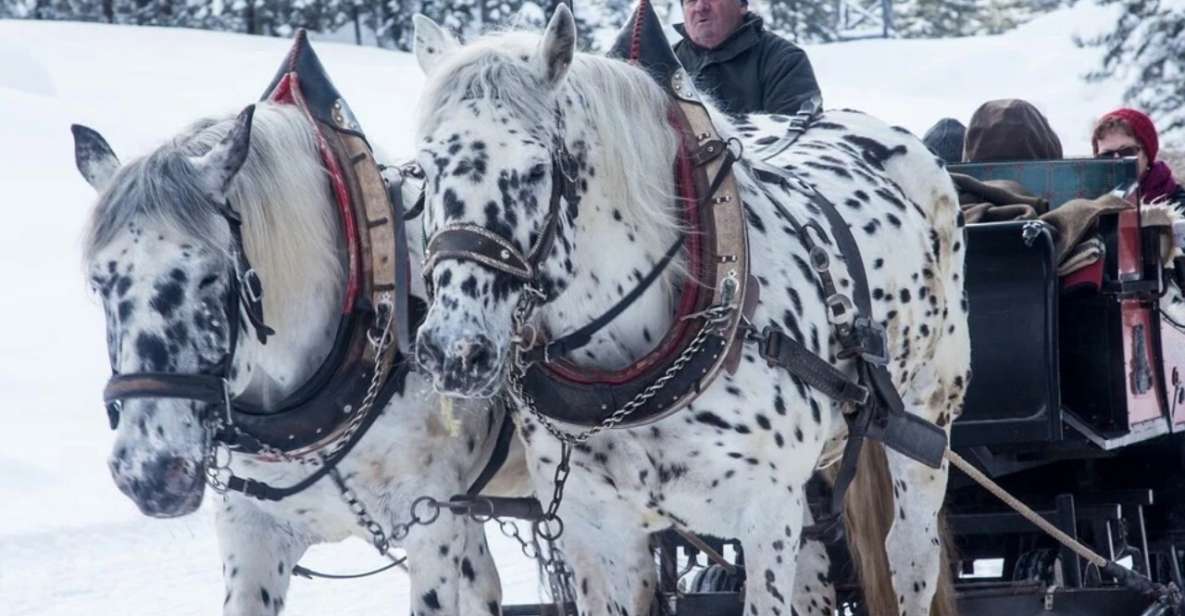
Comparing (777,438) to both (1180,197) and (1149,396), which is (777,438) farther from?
(1180,197)

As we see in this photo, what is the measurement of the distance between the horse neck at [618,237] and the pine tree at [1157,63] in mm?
22821

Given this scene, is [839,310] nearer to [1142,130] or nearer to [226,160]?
[226,160]

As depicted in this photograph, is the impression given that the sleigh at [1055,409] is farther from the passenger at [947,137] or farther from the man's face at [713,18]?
the passenger at [947,137]

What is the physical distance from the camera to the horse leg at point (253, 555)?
387cm

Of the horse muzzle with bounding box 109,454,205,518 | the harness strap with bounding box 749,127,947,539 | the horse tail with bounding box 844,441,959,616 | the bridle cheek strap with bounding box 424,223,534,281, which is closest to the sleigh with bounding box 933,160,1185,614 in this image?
the horse tail with bounding box 844,441,959,616

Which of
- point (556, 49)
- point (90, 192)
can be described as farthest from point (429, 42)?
point (90, 192)

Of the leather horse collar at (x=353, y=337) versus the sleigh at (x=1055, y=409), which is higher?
the leather horse collar at (x=353, y=337)

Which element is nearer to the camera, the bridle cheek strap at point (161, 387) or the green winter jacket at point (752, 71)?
the bridle cheek strap at point (161, 387)

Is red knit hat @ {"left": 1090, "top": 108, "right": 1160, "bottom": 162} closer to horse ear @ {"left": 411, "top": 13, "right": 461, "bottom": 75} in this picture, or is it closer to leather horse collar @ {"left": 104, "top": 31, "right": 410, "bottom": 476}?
leather horse collar @ {"left": 104, "top": 31, "right": 410, "bottom": 476}

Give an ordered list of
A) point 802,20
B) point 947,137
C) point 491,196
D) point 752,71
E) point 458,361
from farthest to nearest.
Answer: point 802,20 < point 947,137 < point 752,71 < point 491,196 < point 458,361

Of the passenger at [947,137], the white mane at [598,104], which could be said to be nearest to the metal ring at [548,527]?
the white mane at [598,104]

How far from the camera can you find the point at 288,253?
12.2 feet

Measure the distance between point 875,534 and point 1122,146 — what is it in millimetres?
2724

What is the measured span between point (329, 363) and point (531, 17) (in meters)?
25.4
